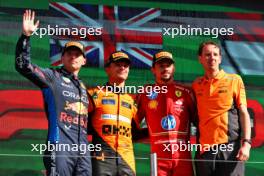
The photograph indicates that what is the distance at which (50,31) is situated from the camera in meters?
4.15

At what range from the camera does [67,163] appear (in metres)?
2.86

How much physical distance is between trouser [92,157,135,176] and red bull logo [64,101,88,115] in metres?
0.26

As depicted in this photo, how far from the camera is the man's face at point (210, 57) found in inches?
123

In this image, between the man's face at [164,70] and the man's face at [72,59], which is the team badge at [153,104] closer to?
the man's face at [164,70]

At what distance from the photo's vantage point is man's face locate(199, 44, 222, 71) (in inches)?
123

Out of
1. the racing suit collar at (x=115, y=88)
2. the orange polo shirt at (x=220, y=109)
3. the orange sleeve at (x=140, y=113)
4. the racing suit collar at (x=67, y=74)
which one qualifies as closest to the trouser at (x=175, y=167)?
the orange polo shirt at (x=220, y=109)

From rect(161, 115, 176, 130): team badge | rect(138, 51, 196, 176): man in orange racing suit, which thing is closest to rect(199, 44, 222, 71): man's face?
rect(138, 51, 196, 176): man in orange racing suit

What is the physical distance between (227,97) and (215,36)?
134 cm

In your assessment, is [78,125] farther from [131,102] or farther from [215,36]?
[215,36]

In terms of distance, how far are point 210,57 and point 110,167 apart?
784 millimetres

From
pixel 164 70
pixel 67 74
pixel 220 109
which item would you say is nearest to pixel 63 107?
pixel 67 74

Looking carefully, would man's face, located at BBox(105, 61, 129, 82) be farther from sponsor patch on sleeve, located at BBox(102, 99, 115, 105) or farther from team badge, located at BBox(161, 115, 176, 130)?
team badge, located at BBox(161, 115, 176, 130)

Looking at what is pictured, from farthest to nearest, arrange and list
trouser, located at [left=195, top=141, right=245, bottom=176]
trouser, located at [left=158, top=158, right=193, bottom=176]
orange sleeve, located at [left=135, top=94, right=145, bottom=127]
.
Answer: orange sleeve, located at [left=135, top=94, right=145, bottom=127], trouser, located at [left=158, top=158, right=193, bottom=176], trouser, located at [left=195, top=141, right=245, bottom=176]

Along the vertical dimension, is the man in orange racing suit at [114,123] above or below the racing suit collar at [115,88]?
below
